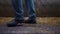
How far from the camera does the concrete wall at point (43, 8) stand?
105 inches

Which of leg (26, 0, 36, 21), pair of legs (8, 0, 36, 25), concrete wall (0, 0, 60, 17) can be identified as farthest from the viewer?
concrete wall (0, 0, 60, 17)

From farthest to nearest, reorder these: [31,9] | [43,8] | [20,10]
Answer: [43,8] → [31,9] → [20,10]

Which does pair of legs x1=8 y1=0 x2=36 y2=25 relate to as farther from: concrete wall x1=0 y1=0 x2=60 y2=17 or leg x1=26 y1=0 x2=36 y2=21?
concrete wall x1=0 y1=0 x2=60 y2=17

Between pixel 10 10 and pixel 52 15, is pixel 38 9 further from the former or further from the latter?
pixel 10 10

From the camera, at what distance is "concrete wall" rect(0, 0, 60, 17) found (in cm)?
266

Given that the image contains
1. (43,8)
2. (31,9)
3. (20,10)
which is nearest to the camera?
(20,10)

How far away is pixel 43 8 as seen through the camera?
2.67 metres

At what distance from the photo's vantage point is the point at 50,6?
266cm

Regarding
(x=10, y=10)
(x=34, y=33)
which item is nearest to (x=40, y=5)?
(x=10, y=10)

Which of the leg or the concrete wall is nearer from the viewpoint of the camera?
the leg

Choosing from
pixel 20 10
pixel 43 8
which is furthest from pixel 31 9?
pixel 43 8

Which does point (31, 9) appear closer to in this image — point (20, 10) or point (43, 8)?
point (20, 10)

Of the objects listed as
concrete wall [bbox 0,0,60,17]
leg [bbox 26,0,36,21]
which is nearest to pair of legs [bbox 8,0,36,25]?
leg [bbox 26,0,36,21]

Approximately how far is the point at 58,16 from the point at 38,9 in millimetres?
383
